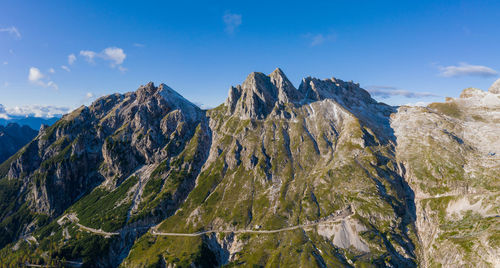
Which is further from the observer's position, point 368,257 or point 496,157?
point 496,157

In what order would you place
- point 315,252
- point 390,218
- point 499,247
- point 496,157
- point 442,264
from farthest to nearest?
point 496,157 → point 390,218 → point 315,252 → point 442,264 → point 499,247

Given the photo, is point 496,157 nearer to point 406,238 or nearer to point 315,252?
point 406,238

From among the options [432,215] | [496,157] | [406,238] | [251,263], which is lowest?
[251,263]

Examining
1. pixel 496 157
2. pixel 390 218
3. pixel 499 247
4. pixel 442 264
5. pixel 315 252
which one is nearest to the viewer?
pixel 499 247

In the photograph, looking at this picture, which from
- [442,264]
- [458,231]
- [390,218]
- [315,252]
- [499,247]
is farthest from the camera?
[390,218]

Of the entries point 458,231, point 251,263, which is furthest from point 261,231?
point 458,231

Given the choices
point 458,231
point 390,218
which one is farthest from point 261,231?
point 458,231

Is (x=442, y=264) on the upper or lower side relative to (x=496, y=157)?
lower

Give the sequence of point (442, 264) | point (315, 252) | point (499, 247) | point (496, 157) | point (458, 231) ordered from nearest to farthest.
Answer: point (499, 247) → point (442, 264) → point (458, 231) → point (315, 252) → point (496, 157)

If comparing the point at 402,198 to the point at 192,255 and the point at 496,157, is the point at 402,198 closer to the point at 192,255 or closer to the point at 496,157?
the point at 496,157
